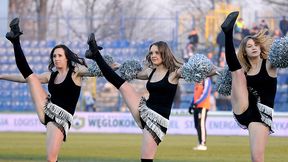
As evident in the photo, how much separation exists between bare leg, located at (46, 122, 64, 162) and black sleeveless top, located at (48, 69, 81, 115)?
33 cm

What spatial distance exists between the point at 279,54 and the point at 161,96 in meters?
1.65

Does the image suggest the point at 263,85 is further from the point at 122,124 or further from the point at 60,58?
the point at 122,124

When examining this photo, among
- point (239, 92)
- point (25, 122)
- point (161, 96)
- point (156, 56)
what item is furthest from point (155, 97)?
point (25, 122)

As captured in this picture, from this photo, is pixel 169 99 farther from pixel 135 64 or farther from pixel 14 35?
pixel 14 35

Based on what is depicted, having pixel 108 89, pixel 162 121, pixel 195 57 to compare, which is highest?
pixel 195 57

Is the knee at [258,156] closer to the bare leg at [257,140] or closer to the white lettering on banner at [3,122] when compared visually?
the bare leg at [257,140]

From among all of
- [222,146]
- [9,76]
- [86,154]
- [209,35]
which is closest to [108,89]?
[209,35]

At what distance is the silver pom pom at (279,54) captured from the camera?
32.4ft

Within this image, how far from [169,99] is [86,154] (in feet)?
22.7

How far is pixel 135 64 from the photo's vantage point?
11555 millimetres

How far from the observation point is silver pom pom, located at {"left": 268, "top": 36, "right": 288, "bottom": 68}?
389 inches

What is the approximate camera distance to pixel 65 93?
1137 centimetres

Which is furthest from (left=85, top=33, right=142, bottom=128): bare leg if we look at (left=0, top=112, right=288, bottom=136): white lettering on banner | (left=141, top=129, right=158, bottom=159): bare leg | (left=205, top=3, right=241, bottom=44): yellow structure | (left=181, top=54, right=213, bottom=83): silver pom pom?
(left=205, top=3, right=241, bottom=44): yellow structure

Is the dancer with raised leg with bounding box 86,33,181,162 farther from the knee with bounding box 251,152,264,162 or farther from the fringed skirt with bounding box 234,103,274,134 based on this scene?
the knee with bounding box 251,152,264,162
